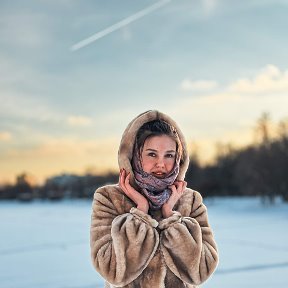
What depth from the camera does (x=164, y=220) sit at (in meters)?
1.85

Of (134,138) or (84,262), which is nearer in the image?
(134,138)

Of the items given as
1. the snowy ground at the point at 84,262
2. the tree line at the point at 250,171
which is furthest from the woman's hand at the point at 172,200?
the tree line at the point at 250,171

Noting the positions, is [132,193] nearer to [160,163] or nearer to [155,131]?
[160,163]

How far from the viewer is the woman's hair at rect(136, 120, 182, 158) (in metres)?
1.90

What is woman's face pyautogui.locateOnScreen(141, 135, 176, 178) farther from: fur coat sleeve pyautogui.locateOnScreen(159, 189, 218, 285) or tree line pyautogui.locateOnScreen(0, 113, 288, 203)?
tree line pyautogui.locateOnScreen(0, 113, 288, 203)

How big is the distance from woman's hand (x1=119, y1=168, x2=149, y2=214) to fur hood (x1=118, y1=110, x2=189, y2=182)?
0.03m

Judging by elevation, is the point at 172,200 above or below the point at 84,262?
above

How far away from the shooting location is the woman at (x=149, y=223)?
71.1 inches

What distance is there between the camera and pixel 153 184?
71.9 inches

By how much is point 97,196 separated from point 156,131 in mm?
362

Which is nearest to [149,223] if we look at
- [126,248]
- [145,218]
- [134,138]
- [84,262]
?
[145,218]

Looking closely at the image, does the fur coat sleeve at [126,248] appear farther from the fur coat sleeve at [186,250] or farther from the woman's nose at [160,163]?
the woman's nose at [160,163]

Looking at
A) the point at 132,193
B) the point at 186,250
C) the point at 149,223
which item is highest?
the point at 132,193

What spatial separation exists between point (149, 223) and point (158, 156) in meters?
0.26
